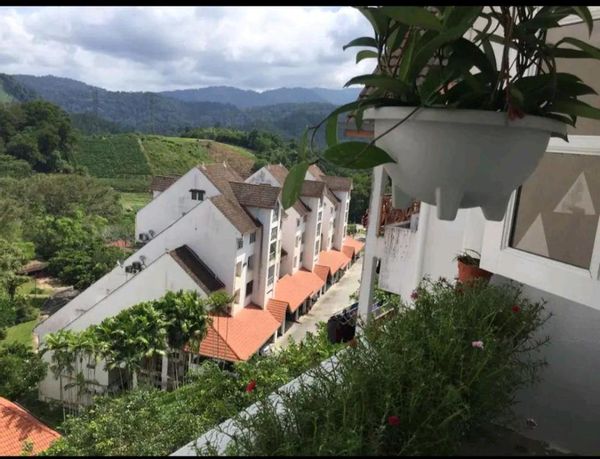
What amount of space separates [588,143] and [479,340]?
70 cm

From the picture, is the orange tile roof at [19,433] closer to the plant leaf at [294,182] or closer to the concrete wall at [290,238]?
the plant leaf at [294,182]

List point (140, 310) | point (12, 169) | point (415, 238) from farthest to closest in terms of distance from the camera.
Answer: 1. point (12, 169)
2. point (140, 310)
3. point (415, 238)

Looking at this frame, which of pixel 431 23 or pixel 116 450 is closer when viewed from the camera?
pixel 431 23

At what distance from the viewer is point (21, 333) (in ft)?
54.9

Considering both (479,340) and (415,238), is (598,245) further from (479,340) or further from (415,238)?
(415,238)

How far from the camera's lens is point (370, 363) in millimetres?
1052

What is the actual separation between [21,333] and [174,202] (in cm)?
699

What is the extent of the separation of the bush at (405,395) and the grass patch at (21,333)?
1694 cm

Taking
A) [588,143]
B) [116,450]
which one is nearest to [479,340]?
[588,143]

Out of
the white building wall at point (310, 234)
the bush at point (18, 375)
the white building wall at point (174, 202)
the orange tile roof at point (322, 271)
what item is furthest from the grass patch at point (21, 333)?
the orange tile roof at point (322, 271)

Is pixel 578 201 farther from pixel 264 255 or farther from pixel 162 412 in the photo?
pixel 264 255

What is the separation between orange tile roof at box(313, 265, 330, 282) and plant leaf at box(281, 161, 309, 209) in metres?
19.9

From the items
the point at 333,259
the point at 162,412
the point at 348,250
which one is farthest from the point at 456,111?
the point at 348,250

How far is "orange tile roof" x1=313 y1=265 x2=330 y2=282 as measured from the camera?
68.5 feet
